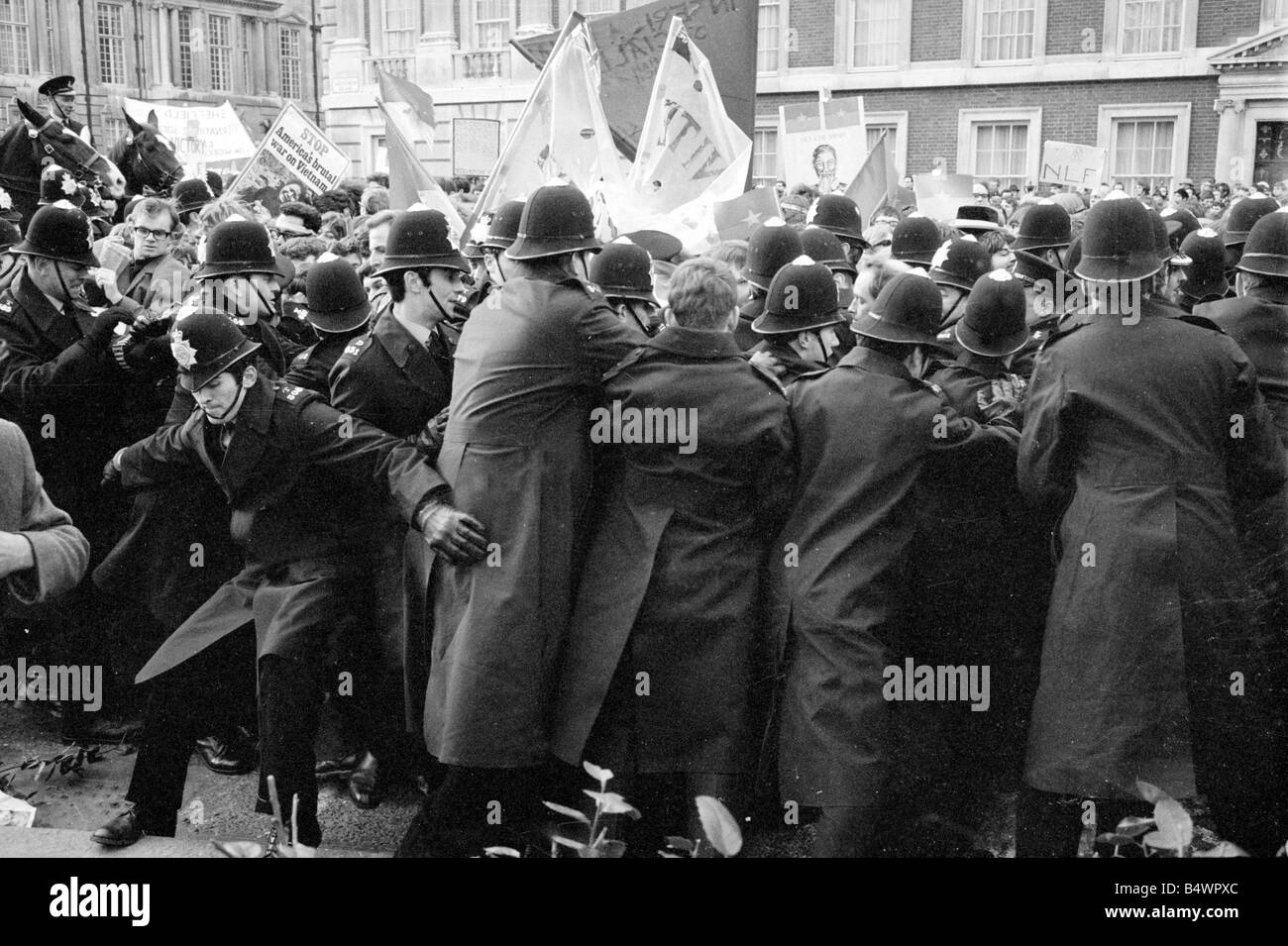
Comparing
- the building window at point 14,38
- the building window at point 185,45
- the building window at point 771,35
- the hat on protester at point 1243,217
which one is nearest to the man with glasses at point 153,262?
the hat on protester at point 1243,217

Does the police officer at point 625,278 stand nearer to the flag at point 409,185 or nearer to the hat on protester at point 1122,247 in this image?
the hat on protester at point 1122,247

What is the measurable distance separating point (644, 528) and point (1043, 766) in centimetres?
140

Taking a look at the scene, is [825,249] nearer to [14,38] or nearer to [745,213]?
[745,213]

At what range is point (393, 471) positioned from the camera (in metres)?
4.50

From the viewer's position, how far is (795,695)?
13.8 feet

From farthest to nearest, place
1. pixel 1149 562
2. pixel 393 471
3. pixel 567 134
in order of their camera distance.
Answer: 1. pixel 567 134
2. pixel 393 471
3. pixel 1149 562

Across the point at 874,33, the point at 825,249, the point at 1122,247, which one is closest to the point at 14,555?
the point at 1122,247

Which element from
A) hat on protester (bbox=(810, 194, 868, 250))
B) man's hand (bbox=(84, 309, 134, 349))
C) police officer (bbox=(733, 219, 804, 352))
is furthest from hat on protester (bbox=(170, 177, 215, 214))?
police officer (bbox=(733, 219, 804, 352))

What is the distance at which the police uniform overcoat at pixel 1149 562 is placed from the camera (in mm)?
3961

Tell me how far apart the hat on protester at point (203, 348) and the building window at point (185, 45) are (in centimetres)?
2130

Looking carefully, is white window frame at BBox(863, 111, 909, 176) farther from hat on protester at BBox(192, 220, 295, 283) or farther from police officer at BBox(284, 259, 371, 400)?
police officer at BBox(284, 259, 371, 400)

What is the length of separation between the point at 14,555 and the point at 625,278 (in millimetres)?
2507

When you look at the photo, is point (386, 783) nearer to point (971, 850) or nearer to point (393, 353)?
point (393, 353)
